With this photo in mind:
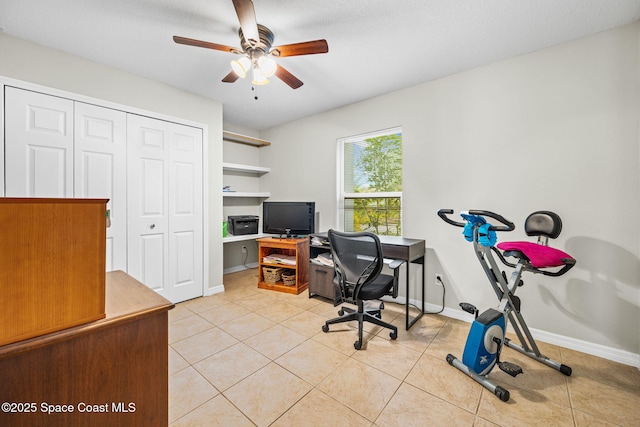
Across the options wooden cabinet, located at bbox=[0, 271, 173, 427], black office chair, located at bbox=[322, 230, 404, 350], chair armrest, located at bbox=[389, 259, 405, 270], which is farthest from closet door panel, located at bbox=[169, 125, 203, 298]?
chair armrest, located at bbox=[389, 259, 405, 270]

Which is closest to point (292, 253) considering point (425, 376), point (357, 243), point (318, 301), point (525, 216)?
point (318, 301)

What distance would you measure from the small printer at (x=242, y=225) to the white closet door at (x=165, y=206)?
2.33ft

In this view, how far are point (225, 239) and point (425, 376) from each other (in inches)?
115

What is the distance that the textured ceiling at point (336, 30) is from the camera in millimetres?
1741

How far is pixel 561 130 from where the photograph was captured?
83.0 inches

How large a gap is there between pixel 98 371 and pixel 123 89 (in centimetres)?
286

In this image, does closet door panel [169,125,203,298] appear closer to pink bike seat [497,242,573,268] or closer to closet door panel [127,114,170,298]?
closet door panel [127,114,170,298]

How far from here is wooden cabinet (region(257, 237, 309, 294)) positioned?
3.36 meters

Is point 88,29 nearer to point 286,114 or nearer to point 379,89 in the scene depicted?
point 286,114

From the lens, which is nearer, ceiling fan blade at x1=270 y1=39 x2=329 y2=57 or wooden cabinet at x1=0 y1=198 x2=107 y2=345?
wooden cabinet at x1=0 y1=198 x2=107 y2=345

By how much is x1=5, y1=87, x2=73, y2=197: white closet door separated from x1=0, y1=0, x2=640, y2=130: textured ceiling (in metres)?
0.51

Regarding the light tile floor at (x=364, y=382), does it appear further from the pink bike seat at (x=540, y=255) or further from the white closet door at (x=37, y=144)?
the white closet door at (x=37, y=144)

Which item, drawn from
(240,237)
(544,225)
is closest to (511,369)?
(544,225)

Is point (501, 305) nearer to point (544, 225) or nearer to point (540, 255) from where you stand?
point (540, 255)
